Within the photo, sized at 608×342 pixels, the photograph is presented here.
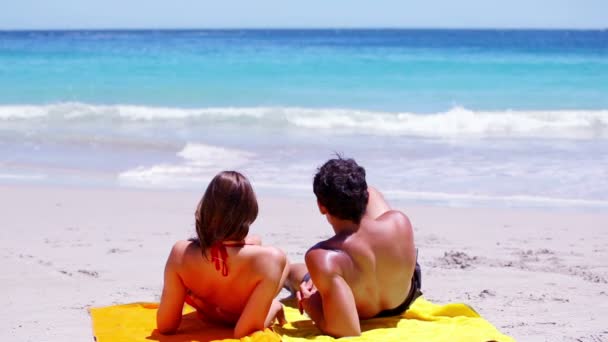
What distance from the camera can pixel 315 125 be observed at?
47.8 feet

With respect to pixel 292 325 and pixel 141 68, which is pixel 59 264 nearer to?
pixel 292 325

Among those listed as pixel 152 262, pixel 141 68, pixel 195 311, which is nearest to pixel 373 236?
pixel 195 311

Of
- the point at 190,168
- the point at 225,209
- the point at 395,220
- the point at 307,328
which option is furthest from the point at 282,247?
the point at 190,168

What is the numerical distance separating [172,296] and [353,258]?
2.80ft

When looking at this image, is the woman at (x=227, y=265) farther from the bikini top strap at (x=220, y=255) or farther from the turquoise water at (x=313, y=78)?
the turquoise water at (x=313, y=78)

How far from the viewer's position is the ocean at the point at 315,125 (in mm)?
9156

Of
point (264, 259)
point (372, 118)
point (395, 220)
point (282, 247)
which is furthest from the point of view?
point (372, 118)

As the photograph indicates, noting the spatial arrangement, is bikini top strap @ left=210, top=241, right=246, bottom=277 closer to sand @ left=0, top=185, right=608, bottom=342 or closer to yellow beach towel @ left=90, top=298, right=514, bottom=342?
yellow beach towel @ left=90, top=298, right=514, bottom=342

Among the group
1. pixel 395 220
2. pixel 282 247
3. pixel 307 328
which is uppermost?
pixel 395 220

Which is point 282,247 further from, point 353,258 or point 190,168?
point 190,168

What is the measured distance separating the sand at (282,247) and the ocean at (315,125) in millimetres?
761

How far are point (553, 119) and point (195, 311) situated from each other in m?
11.6

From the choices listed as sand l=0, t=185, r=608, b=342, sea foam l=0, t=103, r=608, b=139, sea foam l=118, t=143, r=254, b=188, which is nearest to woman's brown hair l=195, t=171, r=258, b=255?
sand l=0, t=185, r=608, b=342

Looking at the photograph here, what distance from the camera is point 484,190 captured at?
862 centimetres
